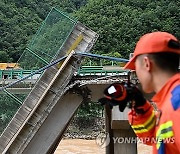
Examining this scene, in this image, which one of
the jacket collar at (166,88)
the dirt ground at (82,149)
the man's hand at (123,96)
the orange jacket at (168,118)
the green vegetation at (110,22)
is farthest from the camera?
the green vegetation at (110,22)

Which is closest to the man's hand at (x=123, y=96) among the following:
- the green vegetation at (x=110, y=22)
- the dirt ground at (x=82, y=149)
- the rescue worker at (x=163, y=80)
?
the rescue worker at (x=163, y=80)

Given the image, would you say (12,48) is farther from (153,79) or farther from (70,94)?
(153,79)

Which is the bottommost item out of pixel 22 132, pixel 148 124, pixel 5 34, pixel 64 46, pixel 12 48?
pixel 148 124

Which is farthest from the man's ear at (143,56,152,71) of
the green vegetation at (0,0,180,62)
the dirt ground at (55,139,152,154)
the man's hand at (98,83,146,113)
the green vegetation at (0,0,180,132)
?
the green vegetation at (0,0,180,62)

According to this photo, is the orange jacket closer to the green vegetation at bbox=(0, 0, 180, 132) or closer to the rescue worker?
the rescue worker

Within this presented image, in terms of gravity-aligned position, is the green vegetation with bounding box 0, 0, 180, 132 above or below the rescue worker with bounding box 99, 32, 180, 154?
above

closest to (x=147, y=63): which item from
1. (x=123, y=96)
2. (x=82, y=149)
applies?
(x=123, y=96)

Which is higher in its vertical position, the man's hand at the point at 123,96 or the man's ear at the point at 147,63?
the man's ear at the point at 147,63

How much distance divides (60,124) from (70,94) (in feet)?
1.41

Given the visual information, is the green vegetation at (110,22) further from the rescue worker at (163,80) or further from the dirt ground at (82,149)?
the rescue worker at (163,80)

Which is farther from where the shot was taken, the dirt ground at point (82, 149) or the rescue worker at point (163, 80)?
the dirt ground at point (82, 149)

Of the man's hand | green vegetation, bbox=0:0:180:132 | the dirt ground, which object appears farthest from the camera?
green vegetation, bbox=0:0:180:132

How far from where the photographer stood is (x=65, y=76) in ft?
18.7

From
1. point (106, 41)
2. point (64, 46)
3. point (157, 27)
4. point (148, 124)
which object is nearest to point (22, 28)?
point (106, 41)
